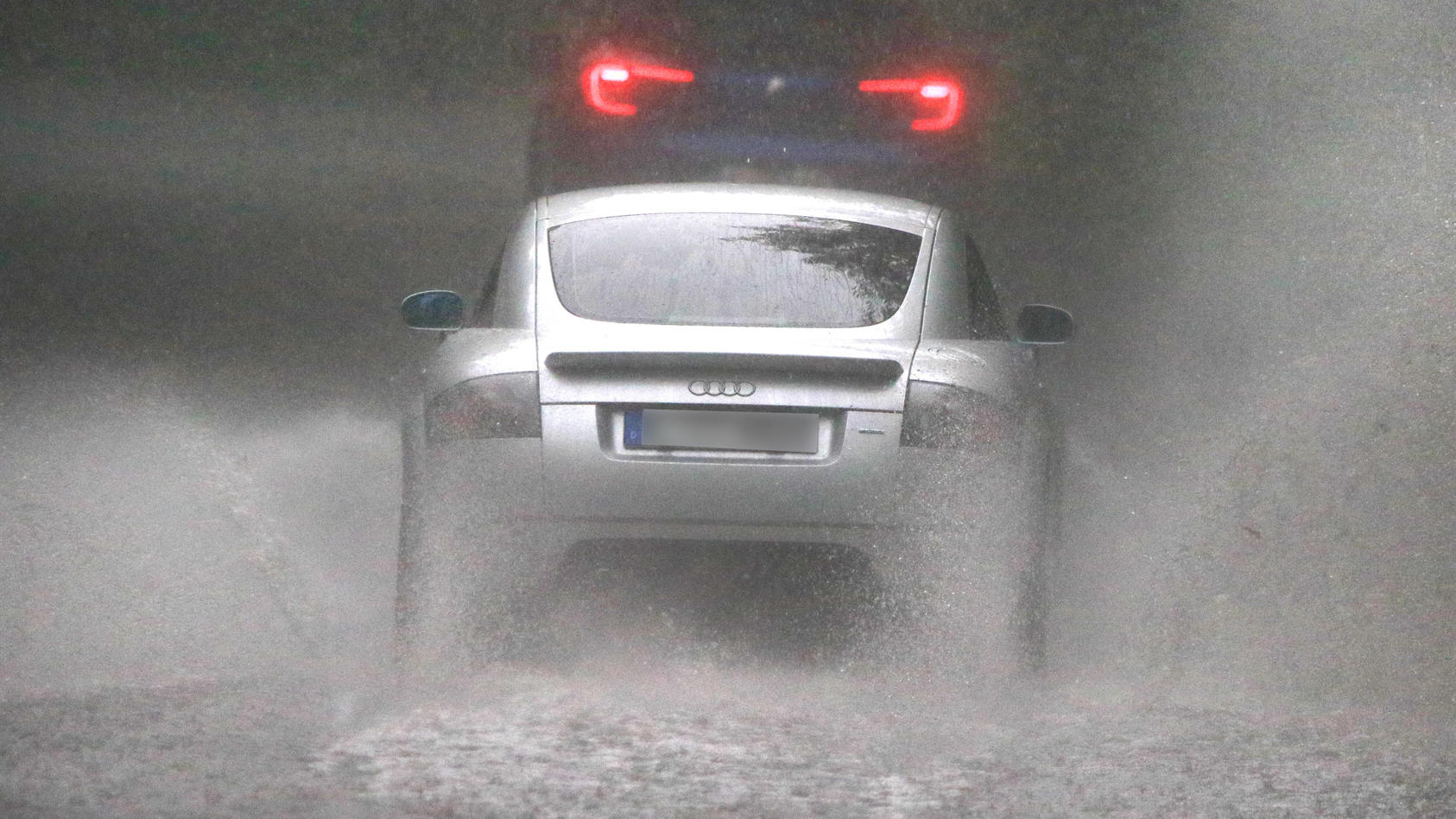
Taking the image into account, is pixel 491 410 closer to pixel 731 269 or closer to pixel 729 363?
pixel 729 363

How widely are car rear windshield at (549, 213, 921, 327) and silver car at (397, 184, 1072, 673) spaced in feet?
0.04

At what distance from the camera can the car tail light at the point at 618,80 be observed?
10867mm

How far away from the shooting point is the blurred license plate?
5.65 meters

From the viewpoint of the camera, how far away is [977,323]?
255 inches

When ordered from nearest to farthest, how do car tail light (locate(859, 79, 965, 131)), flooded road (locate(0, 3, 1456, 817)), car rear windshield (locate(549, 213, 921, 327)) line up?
1. flooded road (locate(0, 3, 1456, 817))
2. car rear windshield (locate(549, 213, 921, 327))
3. car tail light (locate(859, 79, 965, 131))

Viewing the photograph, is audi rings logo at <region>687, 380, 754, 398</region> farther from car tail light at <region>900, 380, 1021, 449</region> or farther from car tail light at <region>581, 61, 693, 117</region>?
car tail light at <region>581, 61, 693, 117</region>

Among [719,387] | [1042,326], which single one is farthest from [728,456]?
[1042,326]

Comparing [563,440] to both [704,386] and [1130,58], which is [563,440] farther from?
[1130,58]

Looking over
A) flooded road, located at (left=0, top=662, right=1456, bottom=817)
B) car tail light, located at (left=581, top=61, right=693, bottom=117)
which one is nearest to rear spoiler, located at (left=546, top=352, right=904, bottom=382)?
flooded road, located at (left=0, top=662, right=1456, bottom=817)

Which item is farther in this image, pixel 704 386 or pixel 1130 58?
pixel 1130 58

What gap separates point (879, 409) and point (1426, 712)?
1703mm

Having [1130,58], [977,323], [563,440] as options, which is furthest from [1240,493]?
[1130,58]

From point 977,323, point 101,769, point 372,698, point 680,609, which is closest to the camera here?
point 101,769

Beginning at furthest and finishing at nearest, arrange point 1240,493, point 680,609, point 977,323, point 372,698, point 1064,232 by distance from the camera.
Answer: point 1064,232 < point 1240,493 < point 977,323 < point 680,609 < point 372,698
